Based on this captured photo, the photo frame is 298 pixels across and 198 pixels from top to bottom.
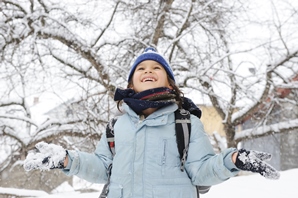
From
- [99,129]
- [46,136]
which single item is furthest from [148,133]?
[46,136]

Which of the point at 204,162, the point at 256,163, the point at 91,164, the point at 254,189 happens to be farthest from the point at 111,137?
the point at 254,189

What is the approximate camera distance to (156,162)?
71.8 inches

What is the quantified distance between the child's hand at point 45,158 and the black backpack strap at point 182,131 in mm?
589

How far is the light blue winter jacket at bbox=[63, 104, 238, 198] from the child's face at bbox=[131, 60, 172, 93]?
7.4 inches

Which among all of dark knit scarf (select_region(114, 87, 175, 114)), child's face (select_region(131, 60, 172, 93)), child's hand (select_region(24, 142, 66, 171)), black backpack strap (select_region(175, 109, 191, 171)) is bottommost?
child's hand (select_region(24, 142, 66, 171))

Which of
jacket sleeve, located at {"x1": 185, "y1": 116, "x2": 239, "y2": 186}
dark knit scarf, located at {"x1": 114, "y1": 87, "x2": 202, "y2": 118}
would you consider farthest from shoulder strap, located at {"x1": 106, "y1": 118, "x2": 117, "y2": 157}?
jacket sleeve, located at {"x1": 185, "y1": 116, "x2": 239, "y2": 186}

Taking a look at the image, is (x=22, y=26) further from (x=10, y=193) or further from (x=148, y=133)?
(x=148, y=133)

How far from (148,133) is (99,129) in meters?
6.27

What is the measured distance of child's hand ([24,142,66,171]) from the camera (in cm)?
171

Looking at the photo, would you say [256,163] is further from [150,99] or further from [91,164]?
[91,164]

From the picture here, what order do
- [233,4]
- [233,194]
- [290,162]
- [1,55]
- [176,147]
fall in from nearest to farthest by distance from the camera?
[176,147] < [233,194] < [1,55] < [233,4] < [290,162]

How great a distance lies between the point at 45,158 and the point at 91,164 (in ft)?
1.04

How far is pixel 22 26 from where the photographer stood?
7414mm

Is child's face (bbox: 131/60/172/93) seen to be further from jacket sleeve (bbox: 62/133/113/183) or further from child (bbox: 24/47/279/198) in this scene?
jacket sleeve (bbox: 62/133/113/183)
